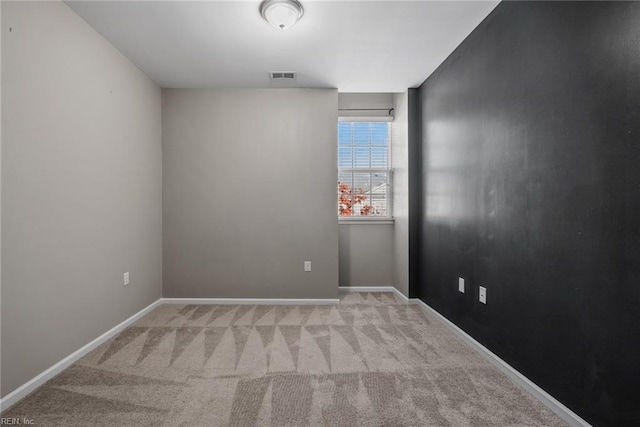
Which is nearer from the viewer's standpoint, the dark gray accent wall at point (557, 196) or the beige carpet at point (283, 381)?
the dark gray accent wall at point (557, 196)

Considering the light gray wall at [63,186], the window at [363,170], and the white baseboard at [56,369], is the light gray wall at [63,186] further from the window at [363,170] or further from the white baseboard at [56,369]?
the window at [363,170]

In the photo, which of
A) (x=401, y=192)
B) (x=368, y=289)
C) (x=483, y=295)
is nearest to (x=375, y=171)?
(x=401, y=192)

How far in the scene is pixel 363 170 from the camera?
4234 millimetres

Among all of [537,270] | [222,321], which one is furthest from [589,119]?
[222,321]

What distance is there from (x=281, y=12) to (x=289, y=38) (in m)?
0.46

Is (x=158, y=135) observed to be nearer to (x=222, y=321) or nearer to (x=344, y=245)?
(x=222, y=321)

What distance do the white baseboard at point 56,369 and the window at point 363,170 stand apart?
2.78 meters

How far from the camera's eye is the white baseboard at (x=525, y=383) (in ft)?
5.02

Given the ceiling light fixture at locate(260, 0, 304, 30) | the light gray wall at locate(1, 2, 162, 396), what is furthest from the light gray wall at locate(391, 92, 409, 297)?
the light gray wall at locate(1, 2, 162, 396)

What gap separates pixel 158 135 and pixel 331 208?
2.13m

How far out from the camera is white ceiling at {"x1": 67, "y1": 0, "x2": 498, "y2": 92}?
2148 millimetres

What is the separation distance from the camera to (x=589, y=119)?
1.44m

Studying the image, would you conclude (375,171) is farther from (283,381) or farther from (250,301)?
(283,381)

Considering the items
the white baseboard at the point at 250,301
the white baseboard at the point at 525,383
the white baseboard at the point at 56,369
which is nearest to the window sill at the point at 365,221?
the white baseboard at the point at 250,301
